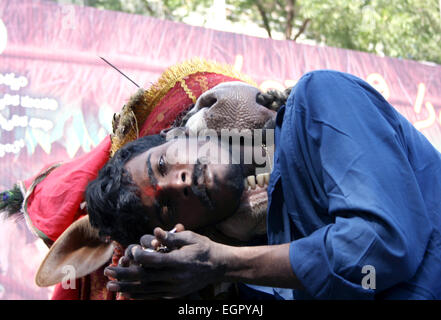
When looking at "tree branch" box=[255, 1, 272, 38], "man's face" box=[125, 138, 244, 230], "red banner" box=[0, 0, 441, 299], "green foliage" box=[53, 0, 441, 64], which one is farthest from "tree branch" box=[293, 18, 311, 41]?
"man's face" box=[125, 138, 244, 230]

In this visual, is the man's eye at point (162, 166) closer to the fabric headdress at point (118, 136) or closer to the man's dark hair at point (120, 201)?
the man's dark hair at point (120, 201)

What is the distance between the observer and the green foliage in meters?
8.85

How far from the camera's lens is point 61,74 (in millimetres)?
4609

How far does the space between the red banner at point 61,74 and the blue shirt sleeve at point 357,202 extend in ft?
11.6

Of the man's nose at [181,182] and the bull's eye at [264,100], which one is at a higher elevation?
the bull's eye at [264,100]

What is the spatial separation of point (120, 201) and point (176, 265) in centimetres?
61

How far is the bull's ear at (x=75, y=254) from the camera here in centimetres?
228

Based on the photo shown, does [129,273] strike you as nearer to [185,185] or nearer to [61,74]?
[185,185]

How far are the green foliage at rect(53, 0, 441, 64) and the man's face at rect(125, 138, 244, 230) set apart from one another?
7388mm

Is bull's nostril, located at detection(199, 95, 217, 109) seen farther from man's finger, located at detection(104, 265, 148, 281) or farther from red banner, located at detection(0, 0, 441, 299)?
red banner, located at detection(0, 0, 441, 299)

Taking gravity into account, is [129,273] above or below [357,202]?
below

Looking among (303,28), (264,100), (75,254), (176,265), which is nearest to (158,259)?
(176,265)

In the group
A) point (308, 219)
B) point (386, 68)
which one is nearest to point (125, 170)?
point (308, 219)

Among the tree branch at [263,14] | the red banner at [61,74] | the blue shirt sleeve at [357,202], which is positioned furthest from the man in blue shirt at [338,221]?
the tree branch at [263,14]
